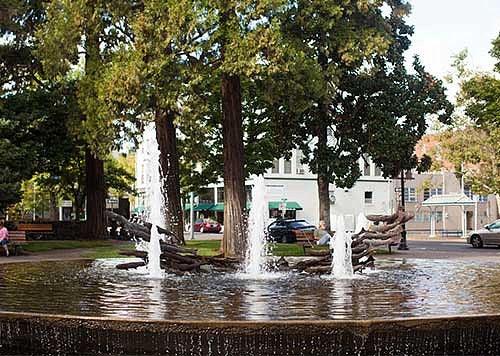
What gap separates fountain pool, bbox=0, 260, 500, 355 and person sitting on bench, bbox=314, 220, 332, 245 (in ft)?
24.3

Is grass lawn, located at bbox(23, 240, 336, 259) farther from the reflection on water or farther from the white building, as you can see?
the white building

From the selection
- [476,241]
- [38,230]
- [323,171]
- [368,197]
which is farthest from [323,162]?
[368,197]

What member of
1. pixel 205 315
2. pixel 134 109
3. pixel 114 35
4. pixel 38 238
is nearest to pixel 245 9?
pixel 134 109

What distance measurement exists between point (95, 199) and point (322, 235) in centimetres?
1436

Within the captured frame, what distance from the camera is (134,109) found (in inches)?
938

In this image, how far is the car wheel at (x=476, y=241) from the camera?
38906 mm

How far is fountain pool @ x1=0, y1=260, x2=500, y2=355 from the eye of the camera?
820 centimetres

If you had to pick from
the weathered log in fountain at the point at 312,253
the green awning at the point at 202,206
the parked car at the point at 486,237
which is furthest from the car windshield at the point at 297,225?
the green awning at the point at 202,206

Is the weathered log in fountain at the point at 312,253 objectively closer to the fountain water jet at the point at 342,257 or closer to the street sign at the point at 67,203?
the fountain water jet at the point at 342,257

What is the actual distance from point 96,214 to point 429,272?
82.6 feet

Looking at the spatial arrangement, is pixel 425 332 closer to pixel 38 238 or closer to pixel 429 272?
pixel 429 272

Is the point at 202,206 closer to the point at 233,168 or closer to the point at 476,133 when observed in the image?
the point at 476,133

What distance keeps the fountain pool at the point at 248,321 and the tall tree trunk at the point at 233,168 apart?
36.2 feet

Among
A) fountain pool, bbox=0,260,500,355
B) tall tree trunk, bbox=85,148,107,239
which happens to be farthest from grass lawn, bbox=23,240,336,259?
fountain pool, bbox=0,260,500,355
